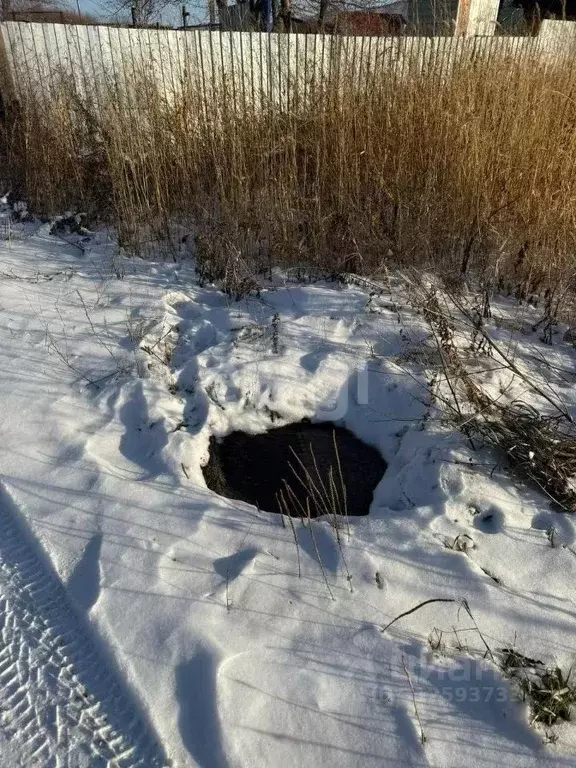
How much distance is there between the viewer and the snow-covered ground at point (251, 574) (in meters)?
1.58

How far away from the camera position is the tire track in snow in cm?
153

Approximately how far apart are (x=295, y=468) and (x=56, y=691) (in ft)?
4.64

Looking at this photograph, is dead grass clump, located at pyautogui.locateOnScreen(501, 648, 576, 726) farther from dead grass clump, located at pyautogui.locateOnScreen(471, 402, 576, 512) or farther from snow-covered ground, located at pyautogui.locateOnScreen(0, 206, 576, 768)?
dead grass clump, located at pyautogui.locateOnScreen(471, 402, 576, 512)

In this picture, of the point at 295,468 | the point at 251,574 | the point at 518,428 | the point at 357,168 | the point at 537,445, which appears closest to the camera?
the point at 251,574

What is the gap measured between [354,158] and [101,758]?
420cm

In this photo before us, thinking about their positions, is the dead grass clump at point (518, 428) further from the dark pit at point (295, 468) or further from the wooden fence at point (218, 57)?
the wooden fence at point (218, 57)

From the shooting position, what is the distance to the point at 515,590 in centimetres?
197

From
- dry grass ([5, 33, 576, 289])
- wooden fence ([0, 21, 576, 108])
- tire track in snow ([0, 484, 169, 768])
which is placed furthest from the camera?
wooden fence ([0, 21, 576, 108])

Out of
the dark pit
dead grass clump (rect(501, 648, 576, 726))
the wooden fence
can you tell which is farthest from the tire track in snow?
the wooden fence

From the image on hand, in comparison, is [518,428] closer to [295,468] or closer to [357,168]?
[295,468]

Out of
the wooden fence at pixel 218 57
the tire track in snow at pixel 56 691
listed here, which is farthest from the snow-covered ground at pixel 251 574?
the wooden fence at pixel 218 57

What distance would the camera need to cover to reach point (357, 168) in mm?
4445

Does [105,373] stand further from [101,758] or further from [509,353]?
[509,353]

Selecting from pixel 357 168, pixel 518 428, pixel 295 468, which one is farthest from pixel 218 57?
pixel 518 428
